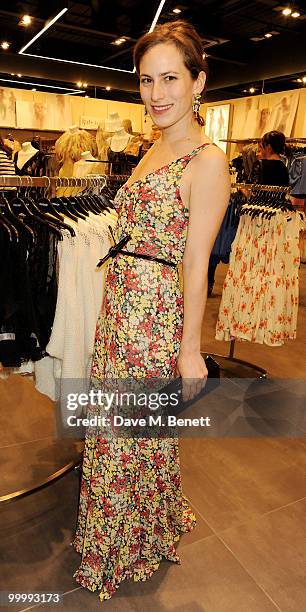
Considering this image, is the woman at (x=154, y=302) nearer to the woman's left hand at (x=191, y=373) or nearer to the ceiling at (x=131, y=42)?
the woman's left hand at (x=191, y=373)

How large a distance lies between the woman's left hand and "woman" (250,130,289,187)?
6.89 ft

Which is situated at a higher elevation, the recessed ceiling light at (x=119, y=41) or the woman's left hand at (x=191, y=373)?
the recessed ceiling light at (x=119, y=41)

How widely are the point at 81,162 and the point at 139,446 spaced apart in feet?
8.35

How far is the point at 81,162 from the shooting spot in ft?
11.1

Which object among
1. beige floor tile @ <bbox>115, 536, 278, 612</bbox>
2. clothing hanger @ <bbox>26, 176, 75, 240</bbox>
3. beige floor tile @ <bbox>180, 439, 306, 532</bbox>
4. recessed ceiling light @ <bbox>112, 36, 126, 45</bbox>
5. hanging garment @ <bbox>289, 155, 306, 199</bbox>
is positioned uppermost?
recessed ceiling light @ <bbox>112, 36, 126, 45</bbox>

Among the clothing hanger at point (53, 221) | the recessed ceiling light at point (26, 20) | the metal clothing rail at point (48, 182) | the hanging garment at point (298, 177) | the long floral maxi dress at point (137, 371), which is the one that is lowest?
the long floral maxi dress at point (137, 371)

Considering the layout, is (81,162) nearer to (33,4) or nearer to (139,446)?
(139,446)

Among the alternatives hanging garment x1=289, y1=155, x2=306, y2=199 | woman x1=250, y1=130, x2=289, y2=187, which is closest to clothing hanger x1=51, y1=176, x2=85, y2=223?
woman x1=250, y1=130, x2=289, y2=187

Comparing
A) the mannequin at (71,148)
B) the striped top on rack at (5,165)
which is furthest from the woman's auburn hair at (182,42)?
the mannequin at (71,148)

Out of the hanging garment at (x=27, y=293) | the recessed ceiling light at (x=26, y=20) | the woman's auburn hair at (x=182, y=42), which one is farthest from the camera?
the recessed ceiling light at (x=26, y=20)

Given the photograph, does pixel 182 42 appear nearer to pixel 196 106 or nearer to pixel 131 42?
pixel 196 106

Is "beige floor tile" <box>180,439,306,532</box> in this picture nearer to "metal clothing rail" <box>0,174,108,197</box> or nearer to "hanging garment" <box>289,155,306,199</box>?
"metal clothing rail" <box>0,174,108,197</box>

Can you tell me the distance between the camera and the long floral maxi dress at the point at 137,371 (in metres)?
1.23

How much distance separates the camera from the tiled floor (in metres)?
1.55
